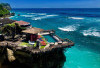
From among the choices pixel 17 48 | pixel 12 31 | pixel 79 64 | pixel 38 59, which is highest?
pixel 12 31

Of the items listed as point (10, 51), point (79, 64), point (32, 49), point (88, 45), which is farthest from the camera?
point (88, 45)

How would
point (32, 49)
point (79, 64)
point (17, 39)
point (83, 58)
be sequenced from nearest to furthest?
point (32, 49)
point (17, 39)
point (79, 64)
point (83, 58)

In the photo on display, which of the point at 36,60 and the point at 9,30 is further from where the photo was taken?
the point at 9,30

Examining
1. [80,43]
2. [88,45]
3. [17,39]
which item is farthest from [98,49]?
[17,39]

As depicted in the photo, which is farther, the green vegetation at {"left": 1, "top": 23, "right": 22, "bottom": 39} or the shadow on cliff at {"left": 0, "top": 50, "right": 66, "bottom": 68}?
the green vegetation at {"left": 1, "top": 23, "right": 22, "bottom": 39}

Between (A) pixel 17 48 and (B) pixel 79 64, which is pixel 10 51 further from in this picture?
(B) pixel 79 64

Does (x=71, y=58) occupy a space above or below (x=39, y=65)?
below

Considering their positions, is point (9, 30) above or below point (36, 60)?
above

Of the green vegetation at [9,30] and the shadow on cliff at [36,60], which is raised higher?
the green vegetation at [9,30]

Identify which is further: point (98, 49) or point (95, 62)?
point (98, 49)

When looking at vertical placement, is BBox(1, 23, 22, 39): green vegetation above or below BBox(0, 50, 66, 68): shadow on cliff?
above

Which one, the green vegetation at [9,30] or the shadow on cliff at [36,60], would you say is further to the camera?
the green vegetation at [9,30]
